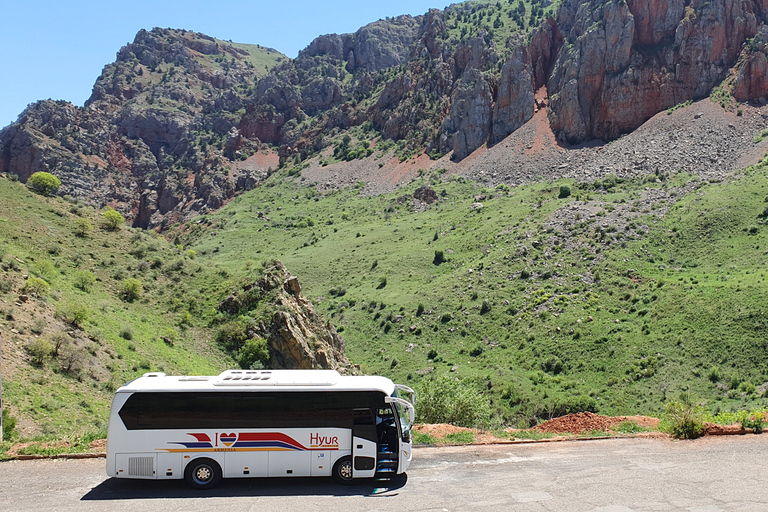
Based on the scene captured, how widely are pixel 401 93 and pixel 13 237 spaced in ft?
435

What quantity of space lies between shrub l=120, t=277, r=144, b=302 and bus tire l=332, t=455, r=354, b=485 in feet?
121

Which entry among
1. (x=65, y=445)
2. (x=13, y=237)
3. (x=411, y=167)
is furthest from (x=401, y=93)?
(x=65, y=445)

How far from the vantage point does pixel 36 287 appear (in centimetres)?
3853

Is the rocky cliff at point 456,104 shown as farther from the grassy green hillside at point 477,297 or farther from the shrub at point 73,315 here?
the shrub at point 73,315

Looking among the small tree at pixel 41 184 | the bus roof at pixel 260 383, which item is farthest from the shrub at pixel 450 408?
the small tree at pixel 41 184

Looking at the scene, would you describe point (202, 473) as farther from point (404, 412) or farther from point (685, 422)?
point (685, 422)

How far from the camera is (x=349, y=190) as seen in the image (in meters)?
143

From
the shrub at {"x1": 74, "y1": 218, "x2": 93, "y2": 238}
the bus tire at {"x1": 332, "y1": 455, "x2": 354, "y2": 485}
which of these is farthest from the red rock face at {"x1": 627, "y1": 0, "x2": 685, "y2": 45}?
the bus tire at {"x1": 332, "y1": 455, "x2": 354, "y2": 485}

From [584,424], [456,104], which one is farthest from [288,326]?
[456,104]

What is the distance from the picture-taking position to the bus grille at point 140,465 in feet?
57.0

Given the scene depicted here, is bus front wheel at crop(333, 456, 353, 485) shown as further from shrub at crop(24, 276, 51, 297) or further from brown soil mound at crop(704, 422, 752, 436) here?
shrub at crop(24, 276, 51, 297)

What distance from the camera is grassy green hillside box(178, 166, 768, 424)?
183 ft

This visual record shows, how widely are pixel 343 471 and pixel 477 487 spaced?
409cm

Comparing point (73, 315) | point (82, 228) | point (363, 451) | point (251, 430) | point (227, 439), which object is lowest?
point (363, 451)
